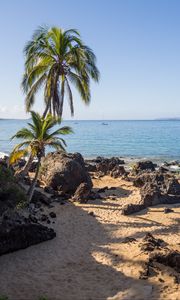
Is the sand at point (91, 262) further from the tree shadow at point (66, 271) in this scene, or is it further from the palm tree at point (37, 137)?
the palm tree at point (37, 137)

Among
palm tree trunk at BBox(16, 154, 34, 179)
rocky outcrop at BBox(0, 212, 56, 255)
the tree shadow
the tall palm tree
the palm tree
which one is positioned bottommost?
the tree shadow

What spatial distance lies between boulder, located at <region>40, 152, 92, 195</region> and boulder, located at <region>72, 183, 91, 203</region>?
1.93 metres

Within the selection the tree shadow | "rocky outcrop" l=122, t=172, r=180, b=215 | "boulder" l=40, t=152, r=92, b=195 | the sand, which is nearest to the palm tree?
the sand

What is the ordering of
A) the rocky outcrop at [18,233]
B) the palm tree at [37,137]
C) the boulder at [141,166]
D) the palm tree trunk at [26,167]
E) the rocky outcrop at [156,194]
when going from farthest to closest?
the boulder at [141,166]
the rocky outcrop at [156,194]
the palm tree trunk at [26,167]
the palm tree at [37,137]
the rocky outcrop at [18,233]

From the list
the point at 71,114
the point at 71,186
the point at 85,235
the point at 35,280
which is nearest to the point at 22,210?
the point at 85,235

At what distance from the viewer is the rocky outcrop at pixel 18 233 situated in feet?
49.9

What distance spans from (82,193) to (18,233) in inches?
378

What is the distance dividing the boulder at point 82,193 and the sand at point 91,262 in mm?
2368

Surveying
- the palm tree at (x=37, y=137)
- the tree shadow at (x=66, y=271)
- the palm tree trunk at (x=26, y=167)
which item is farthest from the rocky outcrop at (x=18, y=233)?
the palm tree trunk at (x=26, y=167)

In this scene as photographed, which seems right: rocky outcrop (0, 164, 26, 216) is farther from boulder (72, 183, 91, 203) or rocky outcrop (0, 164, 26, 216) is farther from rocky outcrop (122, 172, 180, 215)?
rocky outcrop (122, 172, 180, 215)

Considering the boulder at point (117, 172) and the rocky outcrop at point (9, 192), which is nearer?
the rocky outcrop at point (9, 192)

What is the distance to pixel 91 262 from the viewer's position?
15.2m

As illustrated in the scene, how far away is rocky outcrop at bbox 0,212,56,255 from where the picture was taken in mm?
15195

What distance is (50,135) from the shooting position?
20.6 m
